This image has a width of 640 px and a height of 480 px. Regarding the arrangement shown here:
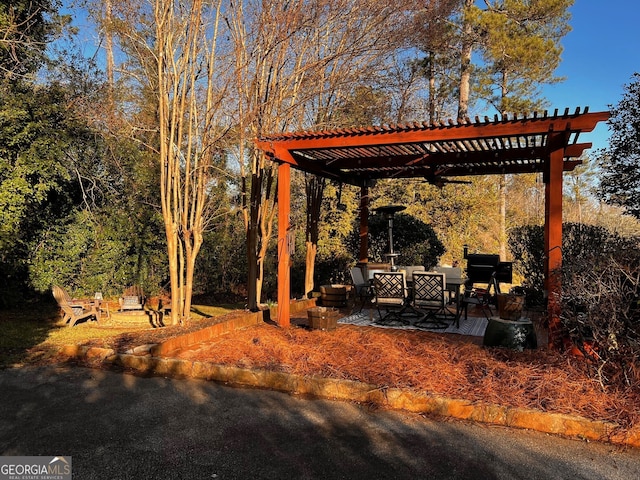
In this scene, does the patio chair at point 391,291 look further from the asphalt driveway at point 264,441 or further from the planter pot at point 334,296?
the asphalt driveway at point 264,441

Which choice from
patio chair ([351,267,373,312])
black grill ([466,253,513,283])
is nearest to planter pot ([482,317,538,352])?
patio chair ([351,267,373,312])

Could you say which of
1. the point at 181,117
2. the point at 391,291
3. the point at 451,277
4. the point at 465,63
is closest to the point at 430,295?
the point at 391,291

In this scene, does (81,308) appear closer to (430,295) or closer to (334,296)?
(334,296)

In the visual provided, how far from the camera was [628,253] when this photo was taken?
3744 millimetres

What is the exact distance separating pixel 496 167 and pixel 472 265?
6.67ft

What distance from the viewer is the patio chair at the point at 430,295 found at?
604 cm

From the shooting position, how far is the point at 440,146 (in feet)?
20.4

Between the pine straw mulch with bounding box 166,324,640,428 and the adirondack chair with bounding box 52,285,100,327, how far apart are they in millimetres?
3055

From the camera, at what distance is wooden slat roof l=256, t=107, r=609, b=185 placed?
4.93m

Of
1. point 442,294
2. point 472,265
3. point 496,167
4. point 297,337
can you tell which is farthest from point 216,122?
point 472,265

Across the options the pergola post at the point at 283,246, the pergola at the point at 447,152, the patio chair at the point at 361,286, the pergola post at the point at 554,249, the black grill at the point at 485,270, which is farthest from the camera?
the black grill at the point at 485,270

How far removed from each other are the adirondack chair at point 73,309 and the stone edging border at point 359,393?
2025mm

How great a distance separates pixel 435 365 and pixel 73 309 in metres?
5.98

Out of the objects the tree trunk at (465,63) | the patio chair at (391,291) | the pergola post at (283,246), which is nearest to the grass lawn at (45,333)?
the pergola post at (283,246)
